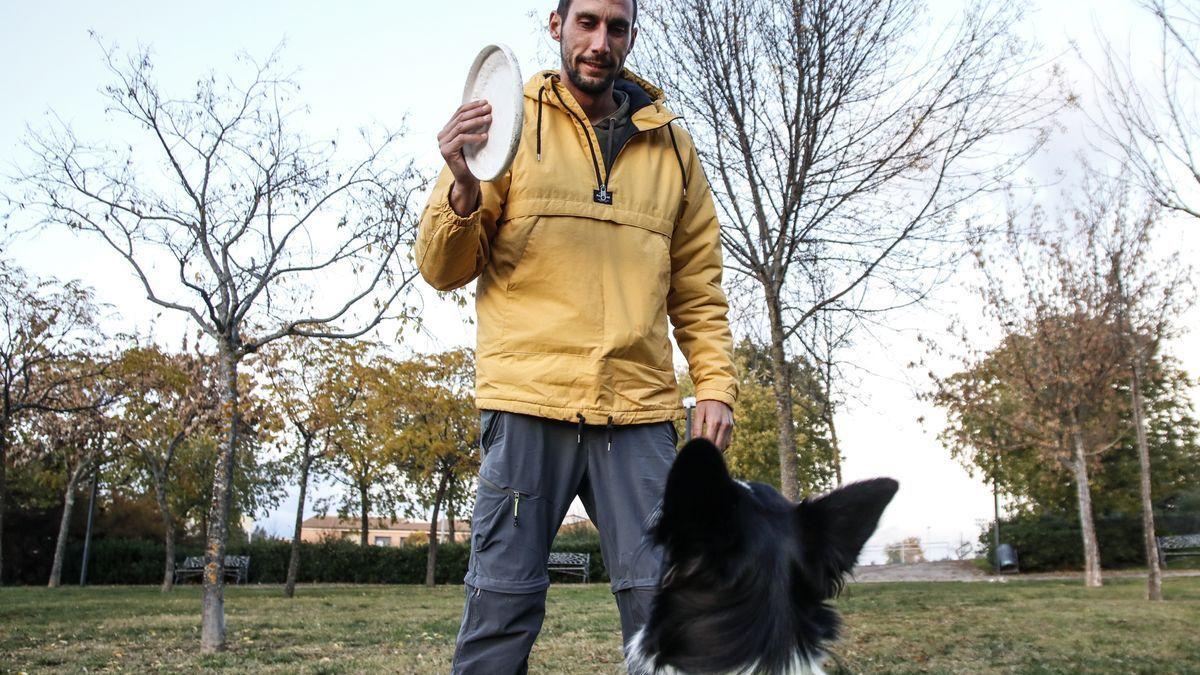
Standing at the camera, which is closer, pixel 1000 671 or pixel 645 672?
pixel 645 672

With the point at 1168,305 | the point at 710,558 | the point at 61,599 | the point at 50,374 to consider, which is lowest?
the point at 61,599

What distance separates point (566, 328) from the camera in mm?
2754

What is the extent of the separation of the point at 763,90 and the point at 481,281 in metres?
10.8

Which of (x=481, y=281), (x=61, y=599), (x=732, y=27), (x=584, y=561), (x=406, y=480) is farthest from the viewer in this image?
(x=406, y=480)

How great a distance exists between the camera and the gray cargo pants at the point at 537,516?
8.50 ft

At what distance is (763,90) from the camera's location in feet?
42.0

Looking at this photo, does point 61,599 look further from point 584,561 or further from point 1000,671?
point 1000,671

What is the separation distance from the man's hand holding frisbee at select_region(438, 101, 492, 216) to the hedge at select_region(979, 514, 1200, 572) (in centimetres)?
3891

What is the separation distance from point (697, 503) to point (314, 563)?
35943 mm

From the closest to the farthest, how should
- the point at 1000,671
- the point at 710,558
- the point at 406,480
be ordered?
the point at 710,558, the point at 1000,671, the point at 406,480

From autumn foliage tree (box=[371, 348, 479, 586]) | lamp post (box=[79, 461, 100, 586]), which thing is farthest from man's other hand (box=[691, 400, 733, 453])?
lamp post (box=[79, 461, 100, 586])

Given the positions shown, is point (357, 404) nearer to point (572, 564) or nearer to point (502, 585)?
point (572, 564)

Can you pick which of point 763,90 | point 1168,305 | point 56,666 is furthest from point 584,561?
point 56,666

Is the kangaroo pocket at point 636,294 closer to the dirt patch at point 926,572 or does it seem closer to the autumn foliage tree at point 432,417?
the autumn foliage tree at point 432,417
